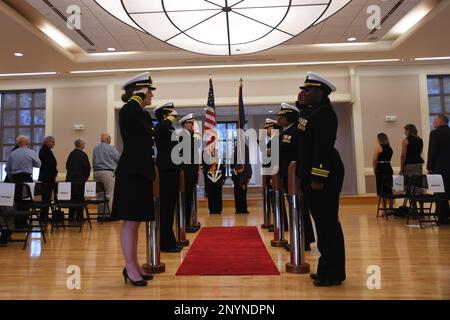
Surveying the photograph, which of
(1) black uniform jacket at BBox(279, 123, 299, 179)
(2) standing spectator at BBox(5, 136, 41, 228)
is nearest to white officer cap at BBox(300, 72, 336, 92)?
(1) black uniform jacket at BBox(279, 123, 299, 179)

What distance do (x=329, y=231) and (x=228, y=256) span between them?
1.45 m

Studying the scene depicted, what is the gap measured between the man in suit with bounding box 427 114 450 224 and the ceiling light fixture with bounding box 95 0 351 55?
256 cm

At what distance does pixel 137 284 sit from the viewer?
2.88 m

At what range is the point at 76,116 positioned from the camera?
37.1ft

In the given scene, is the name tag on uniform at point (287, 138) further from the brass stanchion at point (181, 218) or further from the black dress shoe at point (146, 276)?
the black dress shoe at point (146, 276)

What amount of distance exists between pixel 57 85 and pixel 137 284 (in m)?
10.1

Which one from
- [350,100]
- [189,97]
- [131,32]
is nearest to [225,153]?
[189,97]

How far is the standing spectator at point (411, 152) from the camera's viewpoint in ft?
22.9

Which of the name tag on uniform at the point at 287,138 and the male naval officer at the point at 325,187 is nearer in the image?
the male naval officer at the point at 325,187

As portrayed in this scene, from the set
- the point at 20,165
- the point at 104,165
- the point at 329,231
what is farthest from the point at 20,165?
the point at 329,231

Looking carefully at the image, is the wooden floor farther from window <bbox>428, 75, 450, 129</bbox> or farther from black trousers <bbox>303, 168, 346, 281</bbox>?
window <bbox>428, 75, 450, 129</bbox>

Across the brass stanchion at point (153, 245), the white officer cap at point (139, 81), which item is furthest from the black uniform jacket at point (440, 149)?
the white officer cap at point (139, 81)

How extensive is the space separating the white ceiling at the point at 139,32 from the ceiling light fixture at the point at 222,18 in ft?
2.52
